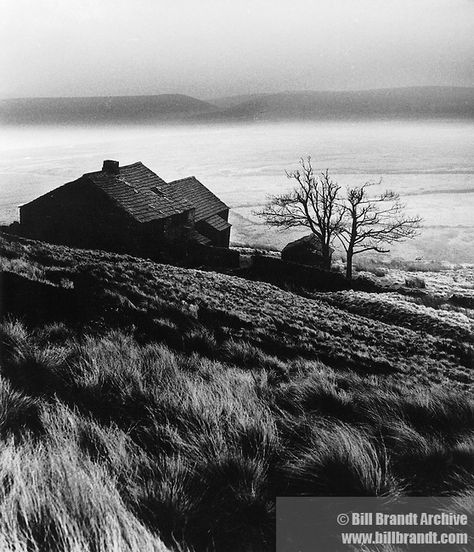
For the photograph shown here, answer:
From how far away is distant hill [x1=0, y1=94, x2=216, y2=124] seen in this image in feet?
23.8

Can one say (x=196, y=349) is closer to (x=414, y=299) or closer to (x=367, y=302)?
(x=367, y=302)

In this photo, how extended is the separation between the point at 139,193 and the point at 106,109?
131 inches

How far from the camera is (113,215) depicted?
10555 millimetres

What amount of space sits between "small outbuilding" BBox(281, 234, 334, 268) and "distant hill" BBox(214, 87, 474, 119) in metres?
5.14

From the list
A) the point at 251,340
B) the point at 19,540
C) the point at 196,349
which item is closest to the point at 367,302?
the point at 251,340

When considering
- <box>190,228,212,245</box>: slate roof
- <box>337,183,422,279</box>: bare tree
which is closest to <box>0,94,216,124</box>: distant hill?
<box>190,228,212,245</box>: slate roof

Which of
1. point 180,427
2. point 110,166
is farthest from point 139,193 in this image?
point 180,427

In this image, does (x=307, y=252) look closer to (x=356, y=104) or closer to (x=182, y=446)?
(x=356, y=104)

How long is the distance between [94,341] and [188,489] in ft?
6.51

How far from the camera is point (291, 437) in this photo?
9.36 ft

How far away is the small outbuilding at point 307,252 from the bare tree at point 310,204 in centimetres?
19

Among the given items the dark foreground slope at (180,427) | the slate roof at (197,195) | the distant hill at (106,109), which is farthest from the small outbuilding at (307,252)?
the dark foreground slope at (180,427)

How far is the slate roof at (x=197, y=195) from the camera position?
12.4 m

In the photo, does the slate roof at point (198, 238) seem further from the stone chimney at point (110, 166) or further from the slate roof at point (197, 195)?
the stone chimney at point (110, 166)
